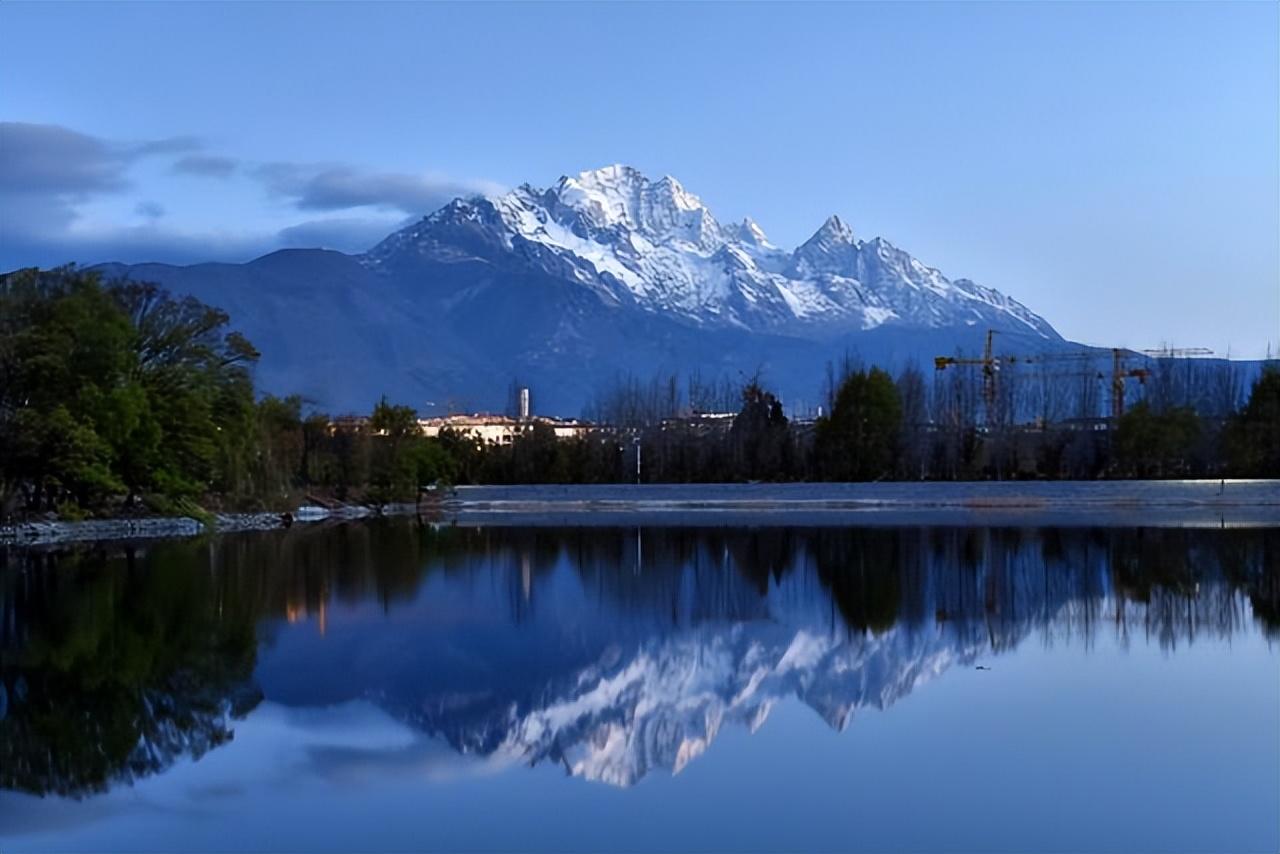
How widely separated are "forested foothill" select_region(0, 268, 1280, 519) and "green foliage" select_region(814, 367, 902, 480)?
0.26 feet

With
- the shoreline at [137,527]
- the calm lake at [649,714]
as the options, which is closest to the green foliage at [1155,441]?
the shoreline at [137,527]

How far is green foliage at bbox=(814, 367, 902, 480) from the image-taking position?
58531 mm

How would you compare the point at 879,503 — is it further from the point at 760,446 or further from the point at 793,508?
the point at 760,446

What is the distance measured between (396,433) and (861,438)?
18089 mm

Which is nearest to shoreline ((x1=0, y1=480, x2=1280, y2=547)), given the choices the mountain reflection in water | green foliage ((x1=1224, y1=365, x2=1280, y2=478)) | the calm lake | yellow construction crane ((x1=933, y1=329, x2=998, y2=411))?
green foliage ((x1=1224, y1=365, x2=1280, y2=478))

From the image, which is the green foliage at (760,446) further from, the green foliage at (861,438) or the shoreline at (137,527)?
the shoreline at (137,527)

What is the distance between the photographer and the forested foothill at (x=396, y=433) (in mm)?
35219

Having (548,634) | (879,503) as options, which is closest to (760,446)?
(879,503)

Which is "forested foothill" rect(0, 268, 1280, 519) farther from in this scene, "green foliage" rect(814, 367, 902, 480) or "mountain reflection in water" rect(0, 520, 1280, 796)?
"mountain reflection in water" rect(0, 520, 1280, 796)

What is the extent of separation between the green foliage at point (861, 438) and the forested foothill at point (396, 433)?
0.08 metres

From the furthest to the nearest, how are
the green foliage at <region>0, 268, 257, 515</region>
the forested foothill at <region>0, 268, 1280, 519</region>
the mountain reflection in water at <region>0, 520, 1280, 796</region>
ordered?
the forested foothill at <region>0, 268, 1280, 519</region> → the green foliage at <region>0, 268, 257, 515</region> → the mountain reflection in water at <region>0, 520, 1280, 796</region>

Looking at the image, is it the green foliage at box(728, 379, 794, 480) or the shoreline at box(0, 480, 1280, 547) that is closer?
the shoreline at box(0, 480, 1280, 547)

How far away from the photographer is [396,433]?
60.3 m

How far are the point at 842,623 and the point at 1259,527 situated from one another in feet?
74.2
